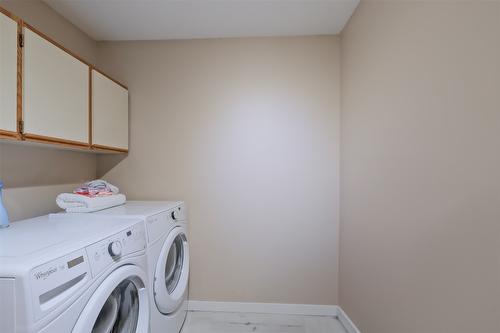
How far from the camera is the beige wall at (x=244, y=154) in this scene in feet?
6.66

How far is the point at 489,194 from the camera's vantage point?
0.74m

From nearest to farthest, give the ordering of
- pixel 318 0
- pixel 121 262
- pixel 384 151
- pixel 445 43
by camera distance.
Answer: pixel 445 43
pixel 121 262
pixel 384 151
pixel 318 0

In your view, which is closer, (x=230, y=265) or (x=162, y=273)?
(x=162, y=273)

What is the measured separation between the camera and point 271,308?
205 cm

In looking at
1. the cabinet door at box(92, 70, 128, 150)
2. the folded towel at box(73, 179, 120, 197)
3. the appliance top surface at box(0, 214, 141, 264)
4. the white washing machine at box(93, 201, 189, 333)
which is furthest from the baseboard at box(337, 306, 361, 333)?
the cabinet door at box(92, 70, 128, 150)

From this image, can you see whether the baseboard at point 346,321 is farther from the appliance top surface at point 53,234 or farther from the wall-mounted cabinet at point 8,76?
the wall-mounted cabinet at point 8,76

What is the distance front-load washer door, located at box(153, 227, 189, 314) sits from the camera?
4.70ft

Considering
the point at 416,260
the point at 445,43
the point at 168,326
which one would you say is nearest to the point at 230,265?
the point at 168,326

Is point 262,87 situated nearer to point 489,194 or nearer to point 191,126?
point 191,126

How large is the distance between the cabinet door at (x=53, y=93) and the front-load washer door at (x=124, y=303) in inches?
33.0

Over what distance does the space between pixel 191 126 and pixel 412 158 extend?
163 centimetres

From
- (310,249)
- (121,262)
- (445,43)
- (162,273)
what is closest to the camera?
(445,43)

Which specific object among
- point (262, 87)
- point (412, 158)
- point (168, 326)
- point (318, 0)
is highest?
point (318, 0)

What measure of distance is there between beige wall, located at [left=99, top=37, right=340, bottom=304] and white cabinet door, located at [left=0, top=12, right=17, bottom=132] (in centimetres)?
104
